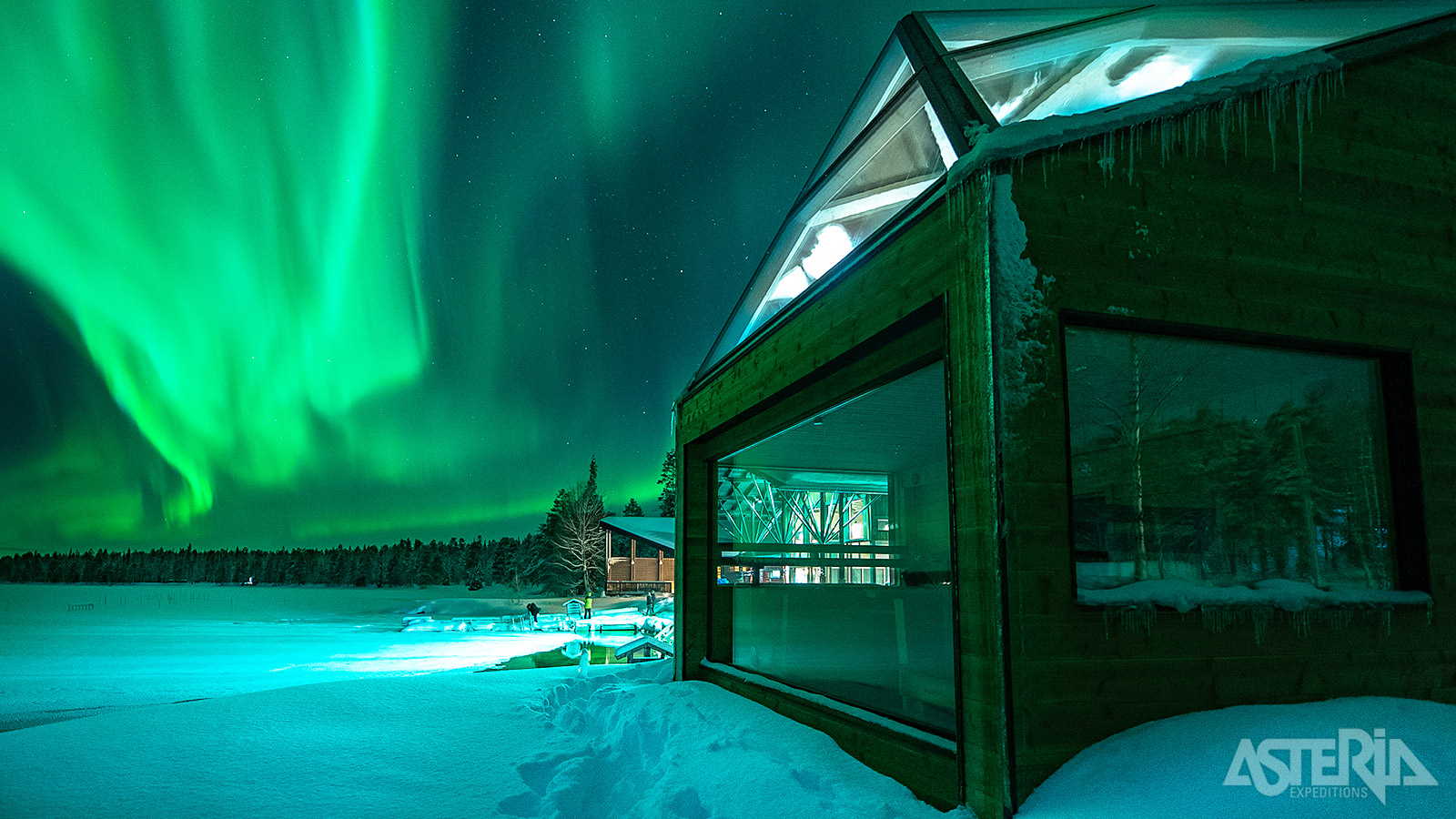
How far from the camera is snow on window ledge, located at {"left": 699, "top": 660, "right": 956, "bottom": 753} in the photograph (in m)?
4.24

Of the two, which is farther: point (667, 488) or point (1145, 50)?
point (667, 488)

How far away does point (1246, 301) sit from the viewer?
13.5ft

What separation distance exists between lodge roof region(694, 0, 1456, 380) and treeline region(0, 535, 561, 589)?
51.8 m

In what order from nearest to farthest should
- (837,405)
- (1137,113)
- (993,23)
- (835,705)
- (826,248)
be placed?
(1137,113), (835,705), (837,405), (993,23), (826,248)

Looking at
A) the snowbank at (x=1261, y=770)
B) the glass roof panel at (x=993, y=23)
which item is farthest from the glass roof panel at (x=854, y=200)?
the snowbank at (x=1261, y=770)

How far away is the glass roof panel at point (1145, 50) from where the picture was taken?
17.2 feet

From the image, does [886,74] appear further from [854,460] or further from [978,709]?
[854,460]

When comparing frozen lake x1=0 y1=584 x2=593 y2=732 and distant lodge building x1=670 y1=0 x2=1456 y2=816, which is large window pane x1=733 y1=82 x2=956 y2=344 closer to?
distant lodge building x1=670 y1=0 x2=1456 y2=816

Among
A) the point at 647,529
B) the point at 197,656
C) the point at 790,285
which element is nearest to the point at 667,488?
the point at 647,529

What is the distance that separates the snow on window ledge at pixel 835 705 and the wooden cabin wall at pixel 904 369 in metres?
0.05

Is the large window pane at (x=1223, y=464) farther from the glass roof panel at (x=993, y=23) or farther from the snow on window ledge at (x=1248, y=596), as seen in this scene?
the glass roof panel at (x=993, y=23)

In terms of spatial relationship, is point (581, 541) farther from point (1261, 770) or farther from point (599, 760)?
point (1261, 770)

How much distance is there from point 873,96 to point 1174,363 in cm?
394
